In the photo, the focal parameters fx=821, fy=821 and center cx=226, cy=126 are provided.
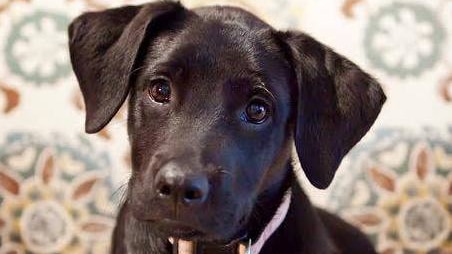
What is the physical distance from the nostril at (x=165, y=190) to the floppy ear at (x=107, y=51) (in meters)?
0.27

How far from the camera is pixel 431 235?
2.28m

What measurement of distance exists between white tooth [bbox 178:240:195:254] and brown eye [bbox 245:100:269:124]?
0.27 metres

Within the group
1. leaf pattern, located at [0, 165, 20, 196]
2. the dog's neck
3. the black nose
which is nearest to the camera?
the black nose

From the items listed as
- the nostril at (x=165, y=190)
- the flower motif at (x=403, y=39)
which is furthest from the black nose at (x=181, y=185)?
the flower motif at (x=403, y=39)

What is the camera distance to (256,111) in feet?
4.90

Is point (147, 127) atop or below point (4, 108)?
atop

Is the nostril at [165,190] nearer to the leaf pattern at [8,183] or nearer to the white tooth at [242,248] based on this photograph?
the white tooth at [242,248]

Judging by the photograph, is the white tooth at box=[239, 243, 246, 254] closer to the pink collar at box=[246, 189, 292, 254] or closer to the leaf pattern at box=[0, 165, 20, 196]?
the pink collar at box=[246, 189, 292, 254]

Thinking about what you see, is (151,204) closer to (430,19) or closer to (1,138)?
(1,138)

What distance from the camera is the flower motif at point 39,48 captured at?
219 centimetres

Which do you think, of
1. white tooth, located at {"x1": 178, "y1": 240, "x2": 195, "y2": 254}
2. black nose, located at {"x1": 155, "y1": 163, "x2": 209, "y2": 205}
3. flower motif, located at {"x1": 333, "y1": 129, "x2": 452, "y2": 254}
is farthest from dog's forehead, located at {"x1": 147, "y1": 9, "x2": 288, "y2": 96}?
flower motif, located at {"x1": 333, "y1": 129, "x2": 452, "y2": 254}

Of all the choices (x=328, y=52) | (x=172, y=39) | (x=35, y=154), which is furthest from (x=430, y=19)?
(x=35, y=154)

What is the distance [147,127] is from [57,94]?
2.52ft

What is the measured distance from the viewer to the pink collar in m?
1.59
